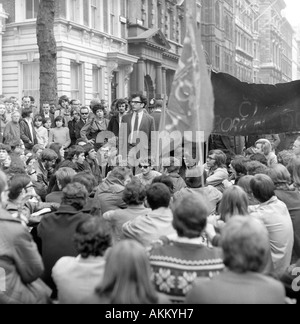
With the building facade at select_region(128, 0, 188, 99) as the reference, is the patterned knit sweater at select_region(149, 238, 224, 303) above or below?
below

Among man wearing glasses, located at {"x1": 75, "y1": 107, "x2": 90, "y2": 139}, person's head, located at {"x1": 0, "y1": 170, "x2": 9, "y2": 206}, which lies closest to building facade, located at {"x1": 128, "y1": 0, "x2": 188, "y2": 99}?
man wearing glasses, located at {"x1": 75, "y1": 107, "x2": 90, "y2": 139}

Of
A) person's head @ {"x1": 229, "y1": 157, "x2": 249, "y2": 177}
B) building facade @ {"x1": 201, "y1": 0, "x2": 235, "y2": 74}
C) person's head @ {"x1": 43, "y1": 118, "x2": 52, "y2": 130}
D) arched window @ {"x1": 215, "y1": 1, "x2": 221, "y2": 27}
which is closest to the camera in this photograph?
person's head @ {"x1": 229, "y1": 157, "x2": 249, "y2": 177}

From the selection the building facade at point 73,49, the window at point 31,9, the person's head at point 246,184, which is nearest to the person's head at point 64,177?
the person's head at point 246,184

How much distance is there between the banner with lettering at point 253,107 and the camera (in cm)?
899

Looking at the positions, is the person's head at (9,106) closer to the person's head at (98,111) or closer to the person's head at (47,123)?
the person's head at (47,123)

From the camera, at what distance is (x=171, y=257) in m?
3.75

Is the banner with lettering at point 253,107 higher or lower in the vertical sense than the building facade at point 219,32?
lower

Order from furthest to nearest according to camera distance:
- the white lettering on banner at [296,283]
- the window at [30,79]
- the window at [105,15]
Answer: the window at [105,15]
the window at [30,79]
the white lettering on banner at [296,283]

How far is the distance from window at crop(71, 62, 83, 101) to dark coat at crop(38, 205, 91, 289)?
20.8 meters

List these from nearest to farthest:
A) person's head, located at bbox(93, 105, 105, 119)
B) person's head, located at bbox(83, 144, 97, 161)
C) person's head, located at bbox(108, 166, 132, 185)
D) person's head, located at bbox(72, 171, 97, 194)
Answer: person's head, located at bbox(72, 171, 97, 194)
person's head, located at bbox(108, 166, 132, 185)
person's head, located at bbox(83, 144, 97, 161)
person's head, located at bbox(93, 105, 105, 119)

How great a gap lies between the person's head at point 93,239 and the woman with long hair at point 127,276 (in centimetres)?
53

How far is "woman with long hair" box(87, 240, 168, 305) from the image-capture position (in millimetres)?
3207

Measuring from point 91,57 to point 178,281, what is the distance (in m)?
23.6

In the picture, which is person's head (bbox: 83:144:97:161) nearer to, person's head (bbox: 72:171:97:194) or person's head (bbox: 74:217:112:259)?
person's head (bbox: 72:171:97:194)
